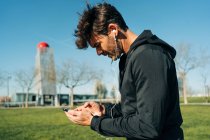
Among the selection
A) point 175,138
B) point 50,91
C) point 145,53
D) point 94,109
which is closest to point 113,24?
point 145,53

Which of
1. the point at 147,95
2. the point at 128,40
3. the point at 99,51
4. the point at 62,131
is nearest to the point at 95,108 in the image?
the point at 99,51

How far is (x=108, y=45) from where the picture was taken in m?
2.68

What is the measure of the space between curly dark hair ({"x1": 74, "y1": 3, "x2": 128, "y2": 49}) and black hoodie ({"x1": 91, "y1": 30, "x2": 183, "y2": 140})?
0.76ft

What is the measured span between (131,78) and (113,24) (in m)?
0.43

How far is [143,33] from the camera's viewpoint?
8.36 ft

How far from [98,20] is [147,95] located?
2.31ft

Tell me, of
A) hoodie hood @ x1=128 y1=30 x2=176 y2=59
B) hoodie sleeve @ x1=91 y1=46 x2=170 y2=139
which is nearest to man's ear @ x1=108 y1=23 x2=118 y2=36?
hoodie hood @ x1=128 y1=30 x2=176 y2=59

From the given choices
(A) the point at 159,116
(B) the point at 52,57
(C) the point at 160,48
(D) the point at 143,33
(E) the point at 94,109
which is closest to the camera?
(A) the point at 159,116

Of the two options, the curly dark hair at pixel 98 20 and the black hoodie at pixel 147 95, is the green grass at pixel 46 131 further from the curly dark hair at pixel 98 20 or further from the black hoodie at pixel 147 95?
the black hoodie at pixel 147 95

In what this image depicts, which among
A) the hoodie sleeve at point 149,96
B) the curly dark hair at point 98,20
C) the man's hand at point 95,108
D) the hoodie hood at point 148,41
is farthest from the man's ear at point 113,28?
the man's hand at point 95,108

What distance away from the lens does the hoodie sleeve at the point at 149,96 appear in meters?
2.23

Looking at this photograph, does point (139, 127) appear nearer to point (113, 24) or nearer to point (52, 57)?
point (113, 24)

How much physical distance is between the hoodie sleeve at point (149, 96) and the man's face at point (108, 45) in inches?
12.4

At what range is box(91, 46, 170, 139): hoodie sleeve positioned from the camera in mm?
2227
